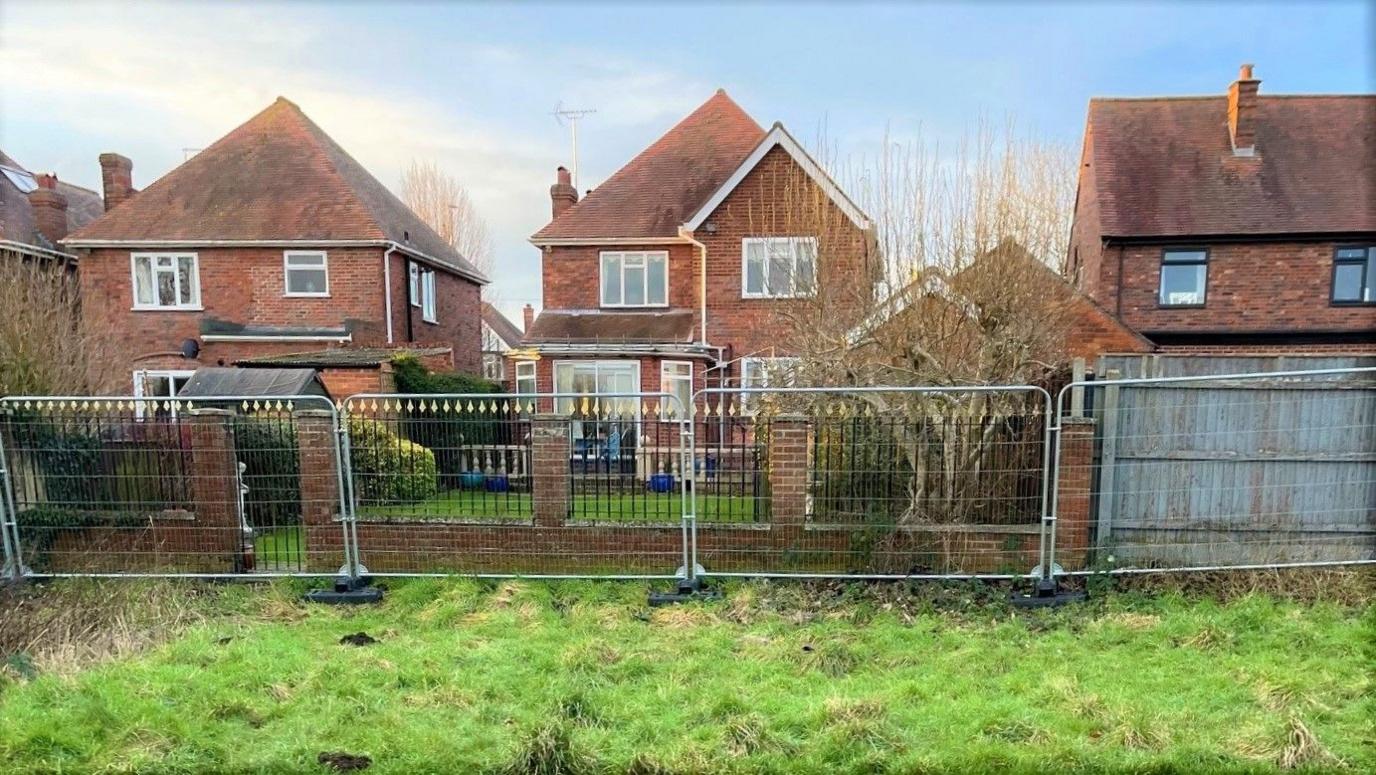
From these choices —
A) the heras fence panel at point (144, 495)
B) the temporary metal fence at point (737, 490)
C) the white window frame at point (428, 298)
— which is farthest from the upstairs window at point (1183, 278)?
the white window frame at point (428, 298)

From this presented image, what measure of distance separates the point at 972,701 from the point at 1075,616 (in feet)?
6.27

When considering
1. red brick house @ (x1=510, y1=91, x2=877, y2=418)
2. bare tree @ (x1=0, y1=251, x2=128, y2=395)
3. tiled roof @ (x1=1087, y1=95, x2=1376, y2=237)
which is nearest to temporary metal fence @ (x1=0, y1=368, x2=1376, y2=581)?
bare tree @ (x1=0, y1=251, x2=128, y2=395)

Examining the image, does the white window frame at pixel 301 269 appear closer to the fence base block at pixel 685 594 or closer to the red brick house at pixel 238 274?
the red brick house at pixel 238 274

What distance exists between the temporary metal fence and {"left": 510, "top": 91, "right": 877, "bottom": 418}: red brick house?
6394 mm

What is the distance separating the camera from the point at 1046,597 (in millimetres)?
5367

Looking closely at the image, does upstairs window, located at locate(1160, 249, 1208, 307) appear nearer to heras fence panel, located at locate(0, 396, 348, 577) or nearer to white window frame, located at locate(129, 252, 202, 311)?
heras fence panel, located at locate(0, 396, 348, 577)

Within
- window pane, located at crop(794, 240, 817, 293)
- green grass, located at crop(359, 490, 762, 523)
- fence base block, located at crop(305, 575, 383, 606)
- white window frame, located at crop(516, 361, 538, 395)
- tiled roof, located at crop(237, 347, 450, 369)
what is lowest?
fence base block, located at crop(305, 575, 383, 606)

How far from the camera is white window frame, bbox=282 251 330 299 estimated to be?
15.2 meters

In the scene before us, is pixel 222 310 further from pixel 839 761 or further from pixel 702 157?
pixel 839 761

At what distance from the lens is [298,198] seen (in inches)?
617

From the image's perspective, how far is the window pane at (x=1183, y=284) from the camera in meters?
15.3

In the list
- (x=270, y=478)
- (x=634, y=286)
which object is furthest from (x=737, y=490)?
(x=634, y=286)

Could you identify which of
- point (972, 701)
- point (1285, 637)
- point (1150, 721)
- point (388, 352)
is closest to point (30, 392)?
point (388, 352)

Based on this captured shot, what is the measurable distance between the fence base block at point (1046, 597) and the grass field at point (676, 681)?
140mm
